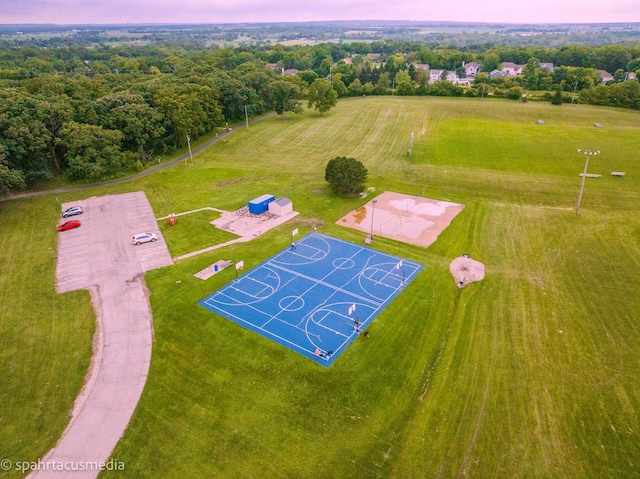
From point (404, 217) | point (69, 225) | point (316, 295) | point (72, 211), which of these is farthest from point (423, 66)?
point (316, 295)

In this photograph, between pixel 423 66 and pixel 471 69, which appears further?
pixel 471 69

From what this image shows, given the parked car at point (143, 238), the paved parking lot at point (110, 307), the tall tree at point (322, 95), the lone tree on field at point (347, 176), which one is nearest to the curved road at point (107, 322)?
the paved parking lot at point (110, 307)

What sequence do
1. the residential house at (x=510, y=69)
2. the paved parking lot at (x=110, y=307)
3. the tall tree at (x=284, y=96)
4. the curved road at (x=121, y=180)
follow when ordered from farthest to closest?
the residential house at (x=510, y=69) → the tall tree at (x=284, y=96) → the curved road at (x=121, y=180) → the paved parking lot at (x=110, y=307)

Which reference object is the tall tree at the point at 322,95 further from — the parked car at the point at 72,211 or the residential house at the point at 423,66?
the residential house at the point at 423,66

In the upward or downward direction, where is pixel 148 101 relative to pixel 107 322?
upward

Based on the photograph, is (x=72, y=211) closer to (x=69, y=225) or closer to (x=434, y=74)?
(x=69, y=225)

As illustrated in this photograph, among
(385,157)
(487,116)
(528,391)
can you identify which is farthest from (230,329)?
(487,116)
